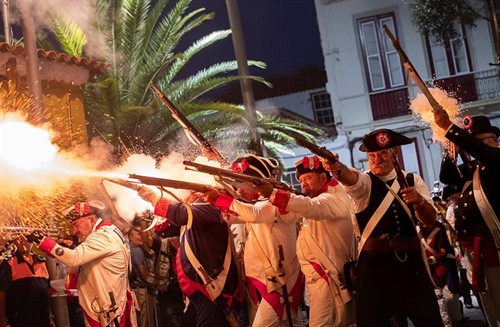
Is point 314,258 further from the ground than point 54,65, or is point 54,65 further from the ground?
point 54,65

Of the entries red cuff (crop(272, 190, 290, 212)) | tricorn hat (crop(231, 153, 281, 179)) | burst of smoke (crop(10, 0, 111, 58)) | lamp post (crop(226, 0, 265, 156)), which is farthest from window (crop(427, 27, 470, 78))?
red cuff (crop(272, 190, 290, 212))

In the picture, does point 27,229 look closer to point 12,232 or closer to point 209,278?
point 12,232

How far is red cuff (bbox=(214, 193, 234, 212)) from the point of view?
6.73 m

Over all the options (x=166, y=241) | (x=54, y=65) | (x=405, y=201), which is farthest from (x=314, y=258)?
(x=54, y=65)

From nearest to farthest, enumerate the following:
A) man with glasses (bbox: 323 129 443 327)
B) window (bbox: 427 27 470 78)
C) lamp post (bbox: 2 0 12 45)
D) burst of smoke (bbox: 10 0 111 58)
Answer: man with glasses (bbox: 323 129 443 327), lamp post (bbox: 2 0 12 45), burst of smoke (bbox: 10 0 111 58), window (bbox: 427 27 470 78)

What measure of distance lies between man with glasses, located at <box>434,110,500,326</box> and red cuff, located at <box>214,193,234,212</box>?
2.02 metres

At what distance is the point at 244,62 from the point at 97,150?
10.9 feet

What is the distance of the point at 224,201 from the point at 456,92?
1772 centimetres

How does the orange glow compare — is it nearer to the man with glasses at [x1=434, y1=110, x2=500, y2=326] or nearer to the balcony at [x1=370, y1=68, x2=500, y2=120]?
the man with glasses at [x1=434, y1=110, x2=500, y2=326]

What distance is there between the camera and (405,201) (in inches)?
251

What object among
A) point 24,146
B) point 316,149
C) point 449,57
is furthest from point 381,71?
point 316,149

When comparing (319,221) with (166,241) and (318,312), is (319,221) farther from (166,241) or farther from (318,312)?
(166,241)

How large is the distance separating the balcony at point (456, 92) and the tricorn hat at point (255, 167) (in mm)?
15881

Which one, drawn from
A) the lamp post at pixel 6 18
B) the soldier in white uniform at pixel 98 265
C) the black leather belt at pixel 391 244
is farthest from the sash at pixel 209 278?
the lamp post at pixel 6 18
